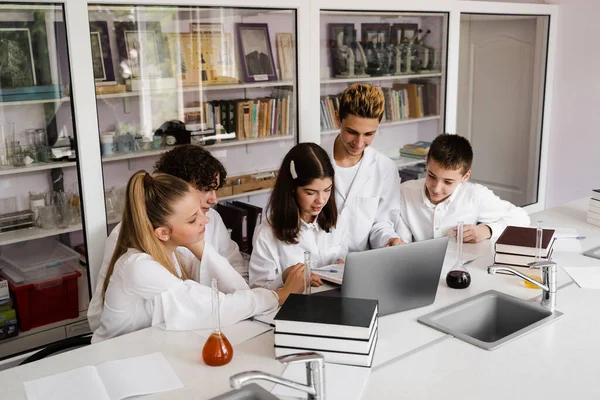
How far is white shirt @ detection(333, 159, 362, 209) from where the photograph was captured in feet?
9.02

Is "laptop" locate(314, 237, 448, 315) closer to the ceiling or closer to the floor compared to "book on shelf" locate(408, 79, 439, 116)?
closer to the floor

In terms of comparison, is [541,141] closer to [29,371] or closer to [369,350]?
[369,350]

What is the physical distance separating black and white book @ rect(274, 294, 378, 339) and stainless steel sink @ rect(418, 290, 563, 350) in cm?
31

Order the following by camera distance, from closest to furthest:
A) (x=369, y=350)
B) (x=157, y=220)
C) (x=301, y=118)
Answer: (x=369, y=350) → (x=157, y=220) → (x=301, y=118)

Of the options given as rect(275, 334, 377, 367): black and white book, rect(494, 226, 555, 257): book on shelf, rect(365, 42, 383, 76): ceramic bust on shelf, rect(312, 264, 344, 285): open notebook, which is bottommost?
rect(275, 334, 377, 367): black and white book

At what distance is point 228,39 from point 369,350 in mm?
2146

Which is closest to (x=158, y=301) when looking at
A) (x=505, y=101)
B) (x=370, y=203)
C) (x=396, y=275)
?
(x=396, y=275)

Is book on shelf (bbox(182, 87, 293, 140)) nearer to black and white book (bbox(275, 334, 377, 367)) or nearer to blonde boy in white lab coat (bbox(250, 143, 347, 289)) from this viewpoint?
blonde boy in white lab coat (bbox(250, 143, 347, 289))

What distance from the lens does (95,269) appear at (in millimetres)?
2639

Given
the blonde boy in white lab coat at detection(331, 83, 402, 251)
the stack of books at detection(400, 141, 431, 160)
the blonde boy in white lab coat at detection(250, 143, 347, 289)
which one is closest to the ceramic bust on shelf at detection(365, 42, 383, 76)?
the stack of books at detection(400, 141, 431, 160)

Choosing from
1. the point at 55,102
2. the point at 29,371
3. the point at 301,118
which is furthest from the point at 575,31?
the point at 29,371

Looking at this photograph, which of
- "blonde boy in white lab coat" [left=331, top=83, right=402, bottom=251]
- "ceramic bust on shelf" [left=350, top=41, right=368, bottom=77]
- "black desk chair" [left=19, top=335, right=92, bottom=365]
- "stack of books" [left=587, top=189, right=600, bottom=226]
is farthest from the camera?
"ceramic bust on shelf" [left=350, top=41, right=368, bottom=77]

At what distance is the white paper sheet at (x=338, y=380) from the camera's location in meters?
1.47

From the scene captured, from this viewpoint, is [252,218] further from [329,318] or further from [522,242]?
[329,318]
